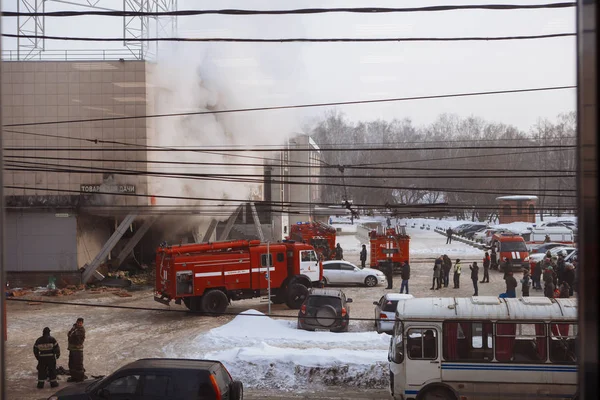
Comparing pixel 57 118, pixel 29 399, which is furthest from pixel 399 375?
pixel 57 118

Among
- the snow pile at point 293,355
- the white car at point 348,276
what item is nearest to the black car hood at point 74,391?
the snow pile at point 293,355

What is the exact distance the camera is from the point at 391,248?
1667cm

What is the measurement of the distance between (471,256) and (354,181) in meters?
5.92

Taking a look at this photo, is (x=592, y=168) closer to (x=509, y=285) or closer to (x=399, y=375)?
(x=399, y=375)

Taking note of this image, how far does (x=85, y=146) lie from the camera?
50.8 ft

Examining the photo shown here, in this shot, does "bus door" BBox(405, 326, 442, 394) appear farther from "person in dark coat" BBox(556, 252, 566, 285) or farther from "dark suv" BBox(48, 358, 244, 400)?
"person in dark coat" BBox(556, 252, 566, 285)

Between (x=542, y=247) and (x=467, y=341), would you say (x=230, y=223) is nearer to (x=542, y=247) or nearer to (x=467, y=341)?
(x=542, y=247)

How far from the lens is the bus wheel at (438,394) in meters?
6.16

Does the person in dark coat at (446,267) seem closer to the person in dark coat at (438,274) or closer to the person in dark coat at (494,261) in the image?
the person in dark coat at (438,274)

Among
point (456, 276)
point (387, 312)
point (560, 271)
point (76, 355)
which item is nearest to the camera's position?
point (76, 355)

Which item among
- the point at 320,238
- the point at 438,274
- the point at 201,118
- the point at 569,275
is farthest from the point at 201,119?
the point at 569,275

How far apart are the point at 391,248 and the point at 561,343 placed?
35.0 ft

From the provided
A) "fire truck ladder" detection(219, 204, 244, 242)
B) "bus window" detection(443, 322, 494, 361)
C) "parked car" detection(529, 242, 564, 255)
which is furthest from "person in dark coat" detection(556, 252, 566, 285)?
"fire truck ladder" detection(219, 204, 244, 242)

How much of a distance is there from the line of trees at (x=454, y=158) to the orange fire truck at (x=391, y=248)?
291cm
